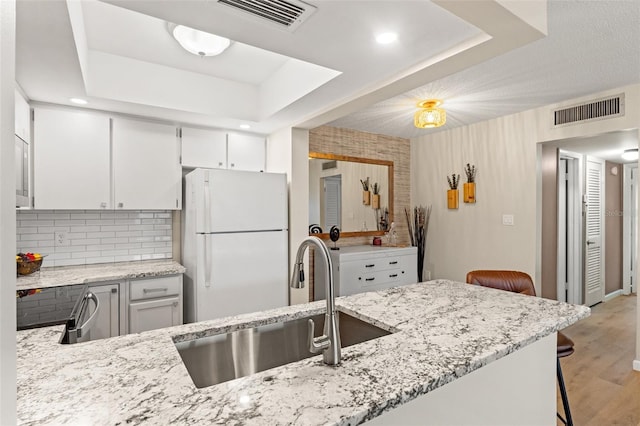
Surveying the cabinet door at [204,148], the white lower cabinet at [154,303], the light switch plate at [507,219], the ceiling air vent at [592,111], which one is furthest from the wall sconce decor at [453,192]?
the white lower cabinet at [154,303]

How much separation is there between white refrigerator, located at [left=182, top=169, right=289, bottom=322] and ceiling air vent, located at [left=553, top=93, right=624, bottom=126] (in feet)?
8.94

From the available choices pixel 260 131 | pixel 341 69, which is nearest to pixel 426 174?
pixel 260 131

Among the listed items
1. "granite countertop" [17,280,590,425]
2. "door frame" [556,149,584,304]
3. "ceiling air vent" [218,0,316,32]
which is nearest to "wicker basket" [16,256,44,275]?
"granite countertop" [17,280,590,425]

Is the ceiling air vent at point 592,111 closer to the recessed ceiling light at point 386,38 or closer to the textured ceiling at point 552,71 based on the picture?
the textured ceiling at point 552,71

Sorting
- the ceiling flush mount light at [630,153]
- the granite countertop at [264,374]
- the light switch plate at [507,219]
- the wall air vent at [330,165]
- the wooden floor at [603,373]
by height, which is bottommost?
the wooden floor at [603,373]

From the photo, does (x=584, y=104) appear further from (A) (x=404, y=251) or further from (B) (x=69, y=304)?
(B) (x=69, y=304)

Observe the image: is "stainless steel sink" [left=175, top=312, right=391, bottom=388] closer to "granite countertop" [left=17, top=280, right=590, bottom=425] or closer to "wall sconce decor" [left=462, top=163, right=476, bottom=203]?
"granite countertop" [left=17, top=280, right=590, bottom=425]

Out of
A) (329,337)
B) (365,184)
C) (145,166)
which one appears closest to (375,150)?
(365,184)

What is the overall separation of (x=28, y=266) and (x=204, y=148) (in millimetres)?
1655

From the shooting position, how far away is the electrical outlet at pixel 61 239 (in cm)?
290

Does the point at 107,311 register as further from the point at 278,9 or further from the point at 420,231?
the point at 420,231

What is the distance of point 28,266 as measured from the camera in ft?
8.34

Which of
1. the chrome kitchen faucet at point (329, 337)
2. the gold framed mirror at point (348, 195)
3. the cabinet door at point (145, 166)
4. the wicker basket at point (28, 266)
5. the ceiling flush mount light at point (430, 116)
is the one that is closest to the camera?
the chrome kitchen faucet at point (329, 337)

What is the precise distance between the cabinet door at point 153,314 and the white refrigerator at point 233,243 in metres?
0.15
